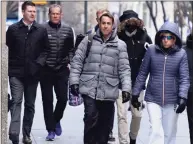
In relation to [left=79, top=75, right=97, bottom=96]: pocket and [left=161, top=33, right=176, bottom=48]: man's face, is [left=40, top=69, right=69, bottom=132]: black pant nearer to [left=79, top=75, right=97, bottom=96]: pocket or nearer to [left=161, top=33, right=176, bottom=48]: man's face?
[left=79, top=75, right=97, bottom=96]: pocket

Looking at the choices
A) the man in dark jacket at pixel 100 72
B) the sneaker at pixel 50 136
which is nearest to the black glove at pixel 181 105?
the man in dark jacket at pixel 100 72

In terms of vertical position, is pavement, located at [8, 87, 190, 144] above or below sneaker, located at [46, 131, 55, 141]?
below

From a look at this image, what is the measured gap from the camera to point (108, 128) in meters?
7.70

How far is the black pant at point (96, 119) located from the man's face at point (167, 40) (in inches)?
37.8

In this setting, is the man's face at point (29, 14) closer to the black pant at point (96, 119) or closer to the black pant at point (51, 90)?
the black pant at point (51, 90)

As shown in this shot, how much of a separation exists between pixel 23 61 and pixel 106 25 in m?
1.48

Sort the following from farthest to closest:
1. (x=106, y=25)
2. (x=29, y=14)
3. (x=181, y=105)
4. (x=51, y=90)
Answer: (x=51, y=90) < (x=29, y=14) < (x=106, y=25) < (x=181, y=105)

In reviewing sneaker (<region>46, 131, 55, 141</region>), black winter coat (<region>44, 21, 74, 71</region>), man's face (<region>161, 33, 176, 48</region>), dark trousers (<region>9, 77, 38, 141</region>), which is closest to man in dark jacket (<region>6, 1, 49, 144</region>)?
dark trousers (<region>9, 77, 38, 141</region>)

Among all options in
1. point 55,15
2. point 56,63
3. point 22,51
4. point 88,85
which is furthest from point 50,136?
point 88,85

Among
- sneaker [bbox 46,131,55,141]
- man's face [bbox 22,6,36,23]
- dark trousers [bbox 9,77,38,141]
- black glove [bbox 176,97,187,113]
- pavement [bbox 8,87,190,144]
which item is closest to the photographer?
black glove [bbox 176,97,187,113]

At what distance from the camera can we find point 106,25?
739 cm

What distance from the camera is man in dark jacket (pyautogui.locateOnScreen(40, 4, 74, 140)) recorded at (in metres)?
8.96

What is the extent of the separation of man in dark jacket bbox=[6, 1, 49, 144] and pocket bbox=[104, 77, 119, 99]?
138cm

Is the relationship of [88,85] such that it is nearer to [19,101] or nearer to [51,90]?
[19,101]
